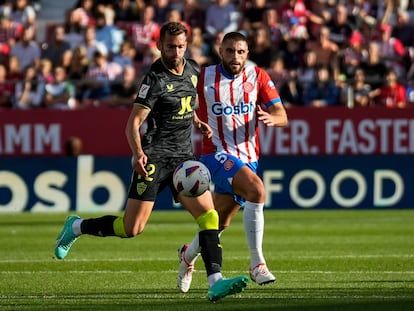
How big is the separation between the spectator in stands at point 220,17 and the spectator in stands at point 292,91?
2.67 metres

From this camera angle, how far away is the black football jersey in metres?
10.2

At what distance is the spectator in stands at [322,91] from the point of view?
74.9 ft

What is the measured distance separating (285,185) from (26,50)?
7.03 m

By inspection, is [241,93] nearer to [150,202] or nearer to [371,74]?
[150,202]

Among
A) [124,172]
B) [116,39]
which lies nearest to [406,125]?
[124,172]

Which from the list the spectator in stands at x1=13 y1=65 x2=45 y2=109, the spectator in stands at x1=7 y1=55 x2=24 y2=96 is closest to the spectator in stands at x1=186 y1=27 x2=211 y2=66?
the spectator in stands at x1=13 y1=65 x2=45 y2=109

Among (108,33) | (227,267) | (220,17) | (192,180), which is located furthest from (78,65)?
(192,180)

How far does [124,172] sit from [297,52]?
4.57 meters

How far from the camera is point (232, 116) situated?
36.5 feet

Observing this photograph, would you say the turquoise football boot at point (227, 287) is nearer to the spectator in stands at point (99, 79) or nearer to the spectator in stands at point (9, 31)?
the spectator in stands at point (99, 79)

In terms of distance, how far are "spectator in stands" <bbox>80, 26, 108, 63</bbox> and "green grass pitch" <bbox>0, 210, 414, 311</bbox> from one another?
5140 millimetres

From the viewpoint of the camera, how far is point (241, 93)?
36.4 feet

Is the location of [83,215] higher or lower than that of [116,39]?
lower

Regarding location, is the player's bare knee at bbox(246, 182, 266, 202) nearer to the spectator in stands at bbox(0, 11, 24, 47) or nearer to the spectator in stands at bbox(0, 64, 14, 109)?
the spectator in stands at bbox(0, 64, 14, 109)
